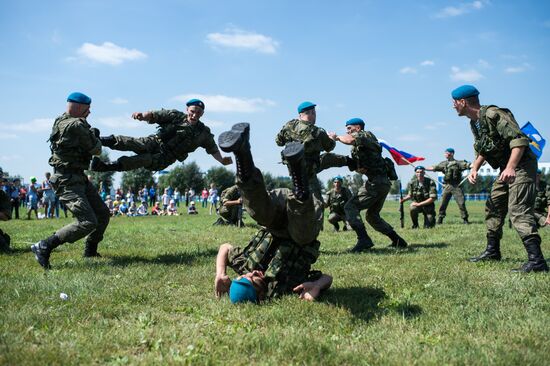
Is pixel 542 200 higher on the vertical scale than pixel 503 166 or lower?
lower

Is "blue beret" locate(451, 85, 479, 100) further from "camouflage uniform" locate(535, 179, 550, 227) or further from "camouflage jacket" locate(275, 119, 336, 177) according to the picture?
"camouflage uniform" locate(535, 179, 550, 227)

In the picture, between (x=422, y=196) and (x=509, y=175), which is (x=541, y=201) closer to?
(x=422, y=196)

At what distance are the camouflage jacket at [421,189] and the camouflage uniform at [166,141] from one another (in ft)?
33.6

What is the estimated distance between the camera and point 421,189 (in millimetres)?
16109

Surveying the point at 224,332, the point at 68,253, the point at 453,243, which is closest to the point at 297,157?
the point at 224,332

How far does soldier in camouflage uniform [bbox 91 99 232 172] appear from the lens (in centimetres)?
756

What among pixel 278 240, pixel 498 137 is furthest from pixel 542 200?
pixel 278 240

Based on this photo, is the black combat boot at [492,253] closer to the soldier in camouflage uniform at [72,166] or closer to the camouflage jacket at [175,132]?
the camouflage jacket at [175,132]

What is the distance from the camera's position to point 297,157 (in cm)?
362

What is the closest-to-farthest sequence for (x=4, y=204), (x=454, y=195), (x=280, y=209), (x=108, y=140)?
(x=280, y=209)
(x=108, y=140)
(x=4, y=204)
(x=454, y=195)

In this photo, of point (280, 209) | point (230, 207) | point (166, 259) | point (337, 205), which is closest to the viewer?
point (280, 209)

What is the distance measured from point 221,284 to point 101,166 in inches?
153

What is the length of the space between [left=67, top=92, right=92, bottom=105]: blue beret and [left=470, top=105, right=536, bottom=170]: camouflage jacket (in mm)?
5713

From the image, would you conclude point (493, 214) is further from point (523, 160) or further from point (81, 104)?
point (81, 104)
